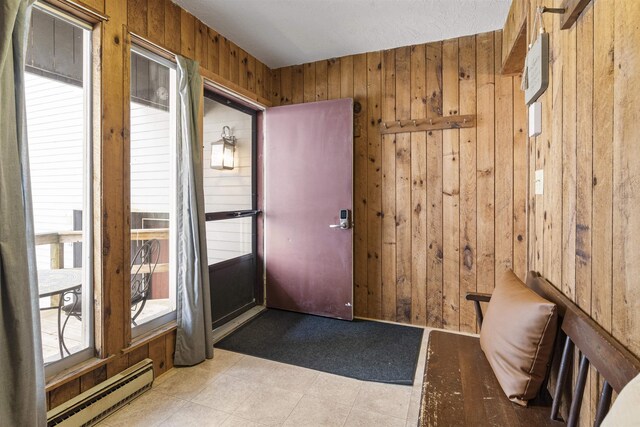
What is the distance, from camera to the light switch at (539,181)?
1.46 meters

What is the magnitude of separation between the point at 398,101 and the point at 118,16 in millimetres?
2121

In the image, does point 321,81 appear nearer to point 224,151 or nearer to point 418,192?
point 224,151

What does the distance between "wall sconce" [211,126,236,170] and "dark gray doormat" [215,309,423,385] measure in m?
1.47

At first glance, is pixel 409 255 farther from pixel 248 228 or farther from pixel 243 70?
pixel 243 70

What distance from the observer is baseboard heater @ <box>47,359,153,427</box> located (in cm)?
149

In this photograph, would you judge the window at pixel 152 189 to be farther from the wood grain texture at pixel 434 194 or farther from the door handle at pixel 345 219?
the wood grain texture at pixel 434 194

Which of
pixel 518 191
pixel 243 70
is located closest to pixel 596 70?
pixel 518 191

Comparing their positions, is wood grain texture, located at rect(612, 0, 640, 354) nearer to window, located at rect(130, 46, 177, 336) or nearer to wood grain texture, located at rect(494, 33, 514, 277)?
wood grain texture, located at rect(494, 33, 514, 277)

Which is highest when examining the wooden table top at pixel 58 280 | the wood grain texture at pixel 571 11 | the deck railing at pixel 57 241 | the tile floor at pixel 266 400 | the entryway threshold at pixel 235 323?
the wood grain texture at pixel 571 11

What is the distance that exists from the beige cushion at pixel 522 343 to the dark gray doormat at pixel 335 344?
2.88 ft

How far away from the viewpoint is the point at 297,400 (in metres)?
1.81

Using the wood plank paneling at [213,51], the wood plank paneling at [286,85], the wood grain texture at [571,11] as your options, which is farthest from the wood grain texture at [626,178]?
the wood plank paneling at [286,85]

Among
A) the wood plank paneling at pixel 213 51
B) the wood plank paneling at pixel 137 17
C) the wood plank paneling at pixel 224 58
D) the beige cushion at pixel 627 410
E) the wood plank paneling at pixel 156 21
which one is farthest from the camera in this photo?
the wood plank paneling at pixel 224 58

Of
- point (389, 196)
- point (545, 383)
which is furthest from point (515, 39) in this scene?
point (545, 383)
